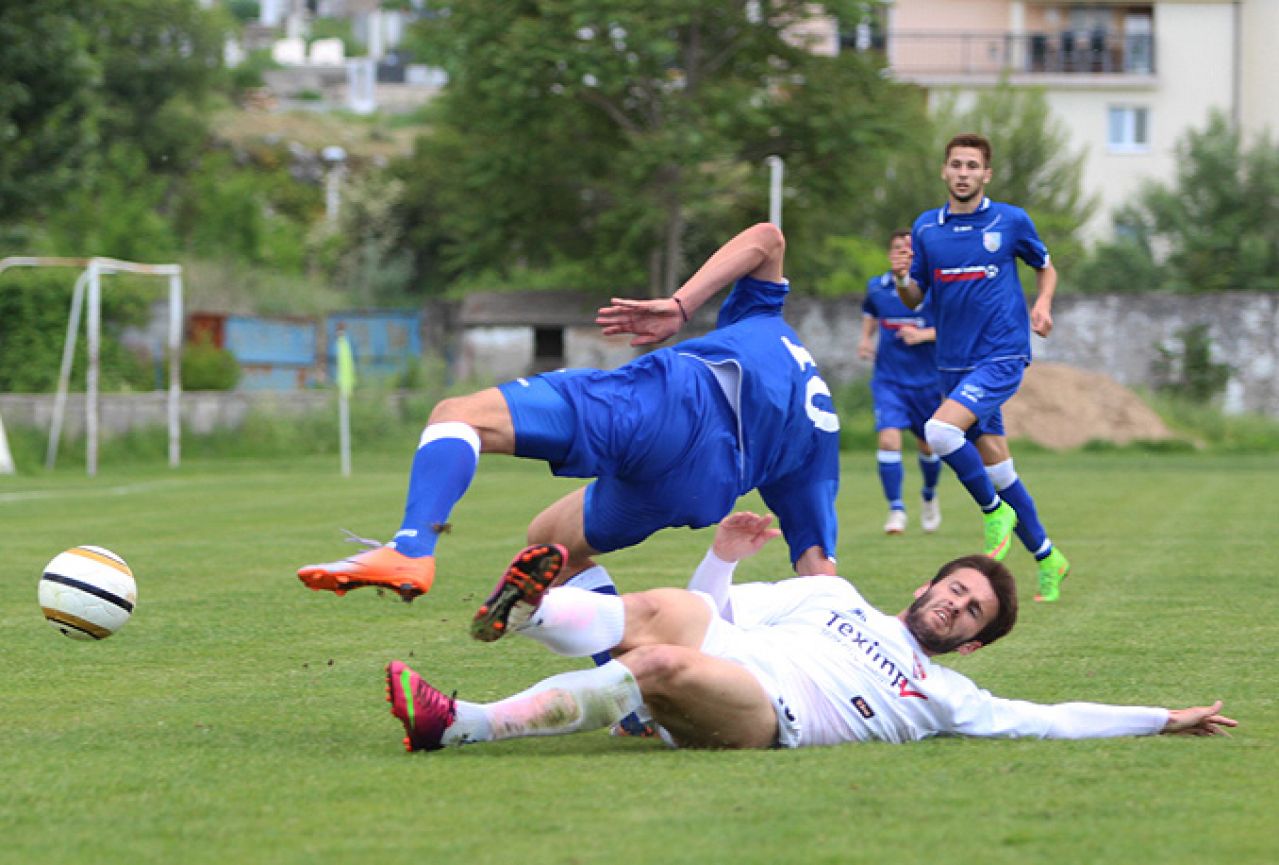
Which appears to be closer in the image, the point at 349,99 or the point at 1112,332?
the point at 1112,332

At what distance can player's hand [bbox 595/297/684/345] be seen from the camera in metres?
5.35

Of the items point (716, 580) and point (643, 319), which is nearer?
point (643, 319)

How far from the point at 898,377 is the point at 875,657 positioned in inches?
375

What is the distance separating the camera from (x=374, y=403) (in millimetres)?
29141

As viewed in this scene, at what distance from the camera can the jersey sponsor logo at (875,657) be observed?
5320mm

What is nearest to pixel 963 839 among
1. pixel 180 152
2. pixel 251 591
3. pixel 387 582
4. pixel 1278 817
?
pixel 1278 817

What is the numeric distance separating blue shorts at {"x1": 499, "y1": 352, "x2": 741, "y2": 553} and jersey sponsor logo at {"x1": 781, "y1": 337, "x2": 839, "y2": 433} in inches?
14.3

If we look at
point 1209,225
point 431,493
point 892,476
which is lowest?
point 892,476

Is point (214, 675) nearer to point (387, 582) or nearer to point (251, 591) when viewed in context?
point (387, 582)

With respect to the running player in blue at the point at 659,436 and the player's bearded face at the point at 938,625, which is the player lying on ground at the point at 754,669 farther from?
the running player in blue at the point at 659,436

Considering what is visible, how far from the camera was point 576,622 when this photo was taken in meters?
4.87

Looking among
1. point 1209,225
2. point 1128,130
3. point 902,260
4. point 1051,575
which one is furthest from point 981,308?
point 1128,130

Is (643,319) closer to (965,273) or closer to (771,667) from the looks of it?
(771,667)

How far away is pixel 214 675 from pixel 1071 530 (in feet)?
29.6
